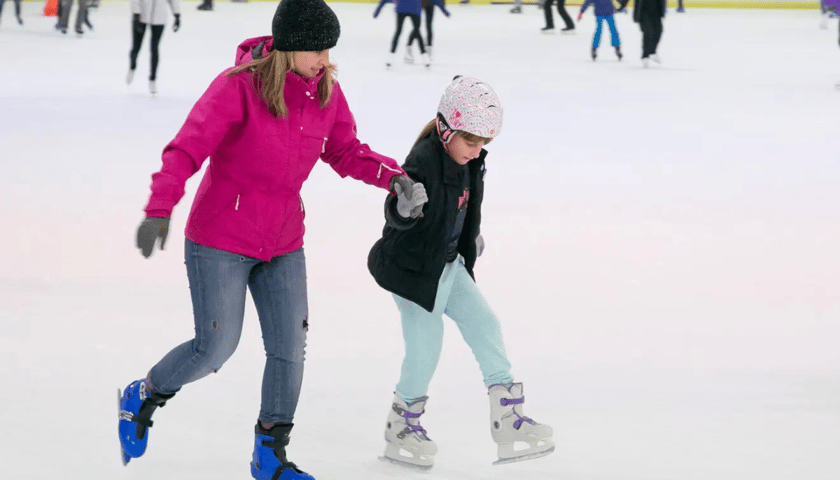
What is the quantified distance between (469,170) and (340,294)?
151 centimetres

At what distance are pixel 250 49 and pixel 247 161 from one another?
0.90ft

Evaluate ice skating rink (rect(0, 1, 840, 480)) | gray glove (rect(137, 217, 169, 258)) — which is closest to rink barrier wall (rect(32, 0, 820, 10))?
ice skating rink (rect(0, 1, 840, 480))

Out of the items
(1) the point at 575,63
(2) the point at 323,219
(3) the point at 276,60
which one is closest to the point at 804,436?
(3) the point at 276,60

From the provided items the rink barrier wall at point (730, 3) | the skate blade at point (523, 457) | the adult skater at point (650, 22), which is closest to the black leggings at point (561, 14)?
the adult skater at point (650, 22)

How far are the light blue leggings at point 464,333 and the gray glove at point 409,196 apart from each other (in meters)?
0.28

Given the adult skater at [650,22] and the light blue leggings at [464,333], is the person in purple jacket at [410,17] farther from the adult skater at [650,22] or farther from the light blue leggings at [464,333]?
the light blue leggings at [464,333]

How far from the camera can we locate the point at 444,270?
2.74 meters

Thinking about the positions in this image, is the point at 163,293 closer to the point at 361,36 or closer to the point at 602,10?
the point at 602,10

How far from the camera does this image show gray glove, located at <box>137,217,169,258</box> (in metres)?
2.22

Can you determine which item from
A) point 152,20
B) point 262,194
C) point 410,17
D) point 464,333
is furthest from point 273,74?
point 410,17

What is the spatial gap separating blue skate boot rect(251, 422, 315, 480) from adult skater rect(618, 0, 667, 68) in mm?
9779

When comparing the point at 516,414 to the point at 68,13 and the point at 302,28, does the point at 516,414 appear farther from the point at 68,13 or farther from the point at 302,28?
the point at 68,13

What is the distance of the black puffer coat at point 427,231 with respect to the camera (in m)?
2.65

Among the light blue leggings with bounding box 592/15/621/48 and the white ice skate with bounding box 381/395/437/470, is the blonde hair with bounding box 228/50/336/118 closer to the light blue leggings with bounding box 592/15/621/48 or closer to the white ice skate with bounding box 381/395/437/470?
the white ice skate with bounding box 381/395/437/470
